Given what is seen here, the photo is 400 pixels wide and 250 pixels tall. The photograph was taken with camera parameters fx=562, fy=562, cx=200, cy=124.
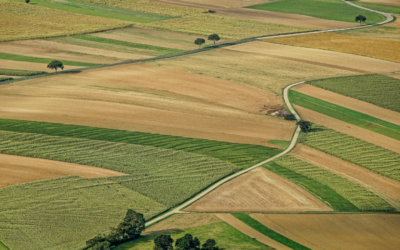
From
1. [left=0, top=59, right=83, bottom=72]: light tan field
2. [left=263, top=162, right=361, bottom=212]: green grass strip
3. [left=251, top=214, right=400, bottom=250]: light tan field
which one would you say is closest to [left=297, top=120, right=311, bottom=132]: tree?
[left=263, top=162, right=361, bottom=212]: green grass strip

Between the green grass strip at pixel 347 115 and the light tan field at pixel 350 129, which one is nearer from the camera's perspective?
the light tan field at pixel 350 129

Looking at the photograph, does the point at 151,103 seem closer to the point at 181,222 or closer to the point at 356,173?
the point at 356,173

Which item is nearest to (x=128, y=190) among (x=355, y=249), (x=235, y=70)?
(x=355, y=249)

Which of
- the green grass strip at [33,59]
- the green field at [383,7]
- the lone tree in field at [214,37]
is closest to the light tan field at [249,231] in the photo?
the green grass strip at [33,59]

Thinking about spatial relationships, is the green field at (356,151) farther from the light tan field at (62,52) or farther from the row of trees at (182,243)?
the light tan field at (62,52)

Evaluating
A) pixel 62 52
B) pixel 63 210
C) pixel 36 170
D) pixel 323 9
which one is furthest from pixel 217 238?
pixel 323 9

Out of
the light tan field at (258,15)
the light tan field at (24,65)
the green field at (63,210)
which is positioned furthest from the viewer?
the light tan field at (258,15)

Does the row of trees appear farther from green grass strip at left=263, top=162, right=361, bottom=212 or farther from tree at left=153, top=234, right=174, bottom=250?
green grass strip at left=263, top=162, right=361, bottom=212
